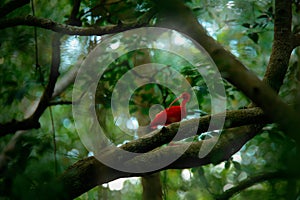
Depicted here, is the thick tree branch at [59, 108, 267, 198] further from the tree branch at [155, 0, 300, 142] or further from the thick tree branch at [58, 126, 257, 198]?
the tree branch at [155, 0, 300, 142]

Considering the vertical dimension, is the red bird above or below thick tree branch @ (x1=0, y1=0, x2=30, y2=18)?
below

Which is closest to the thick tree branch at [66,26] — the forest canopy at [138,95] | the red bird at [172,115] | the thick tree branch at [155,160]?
the forest canopy at [138,95]

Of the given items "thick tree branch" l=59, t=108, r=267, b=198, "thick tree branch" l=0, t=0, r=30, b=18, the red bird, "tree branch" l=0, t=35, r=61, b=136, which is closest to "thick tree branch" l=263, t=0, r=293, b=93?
"thick tree branch" l=59, t=108, r=267, b=198

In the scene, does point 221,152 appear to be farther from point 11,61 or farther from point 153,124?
point 11,61

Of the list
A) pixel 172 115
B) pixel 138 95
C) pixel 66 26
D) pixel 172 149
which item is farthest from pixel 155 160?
pixel 138 95

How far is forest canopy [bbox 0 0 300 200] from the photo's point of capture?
214 cm

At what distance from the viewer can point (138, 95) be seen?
396cm

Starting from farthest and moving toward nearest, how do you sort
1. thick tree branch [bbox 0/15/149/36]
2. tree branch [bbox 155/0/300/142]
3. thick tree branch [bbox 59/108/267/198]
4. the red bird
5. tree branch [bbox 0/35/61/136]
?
the red bird, tree branch [bbox 0/35/61/136], thick tree branch [bbox 0/15/149/36], thick tree branch [bbox 59/108/267/198], tree branch [bbox 155/0/300/142]

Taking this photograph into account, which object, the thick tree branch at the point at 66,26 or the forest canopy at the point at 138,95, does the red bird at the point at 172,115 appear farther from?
the thick tree branch at the point at 66,26

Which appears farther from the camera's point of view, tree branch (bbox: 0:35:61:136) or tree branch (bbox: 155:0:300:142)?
tree branch (bbox: 0:35:61:136)

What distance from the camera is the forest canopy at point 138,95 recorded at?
2139 millimetres

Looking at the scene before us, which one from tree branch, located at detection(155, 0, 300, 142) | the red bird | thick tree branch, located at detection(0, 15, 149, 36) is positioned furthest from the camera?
the red bird

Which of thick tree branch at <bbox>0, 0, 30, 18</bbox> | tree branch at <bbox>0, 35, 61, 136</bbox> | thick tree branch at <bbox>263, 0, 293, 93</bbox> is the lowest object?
tree branch at <bbox>0, 35, 61, 136</bbox>

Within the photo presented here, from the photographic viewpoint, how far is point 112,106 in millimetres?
3701
